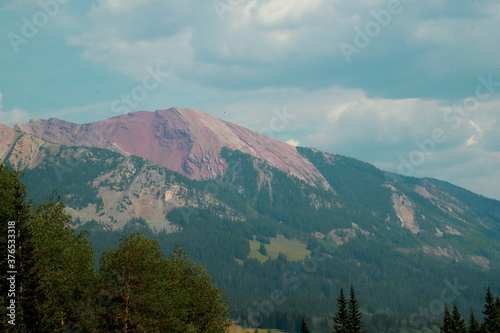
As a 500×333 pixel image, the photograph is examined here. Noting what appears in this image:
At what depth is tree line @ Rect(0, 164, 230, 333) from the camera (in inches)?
1921

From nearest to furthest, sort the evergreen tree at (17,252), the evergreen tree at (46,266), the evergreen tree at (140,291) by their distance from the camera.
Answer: the evergreen tree at (17,252), the evergreen tree at (46,266), the evergreen tree at (140,291)

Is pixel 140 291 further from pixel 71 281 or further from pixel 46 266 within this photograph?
pixel 46 266

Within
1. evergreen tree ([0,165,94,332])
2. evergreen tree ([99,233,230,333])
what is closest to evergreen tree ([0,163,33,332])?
evergreen tree ([0,165,94,332])

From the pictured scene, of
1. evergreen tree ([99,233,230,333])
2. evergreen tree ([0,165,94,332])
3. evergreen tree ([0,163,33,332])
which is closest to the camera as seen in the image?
evergreen tree ([0,163,33,332])

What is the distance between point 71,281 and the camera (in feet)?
191

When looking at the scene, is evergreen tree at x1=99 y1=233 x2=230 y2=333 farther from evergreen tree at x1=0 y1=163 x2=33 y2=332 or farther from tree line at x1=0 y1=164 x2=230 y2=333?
evergreen tree at x1=0 y1=163 x2=33 y2=332

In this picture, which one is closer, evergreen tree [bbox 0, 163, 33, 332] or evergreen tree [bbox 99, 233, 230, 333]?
evergreen tree [bbox 0, 163, 33, 332]

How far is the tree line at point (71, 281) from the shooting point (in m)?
48.8

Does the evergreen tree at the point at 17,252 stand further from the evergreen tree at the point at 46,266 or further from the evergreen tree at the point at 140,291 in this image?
the evergreen tree at the point at 140,291

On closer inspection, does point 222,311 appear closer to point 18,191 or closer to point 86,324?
point 86,324

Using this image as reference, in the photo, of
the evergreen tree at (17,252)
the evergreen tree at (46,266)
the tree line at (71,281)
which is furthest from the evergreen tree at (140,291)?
the evergreen tree at (17,252)

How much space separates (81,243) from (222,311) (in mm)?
22121

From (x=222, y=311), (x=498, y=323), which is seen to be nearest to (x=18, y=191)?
(x=222, y=311)

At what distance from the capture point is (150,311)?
58.8 meters
